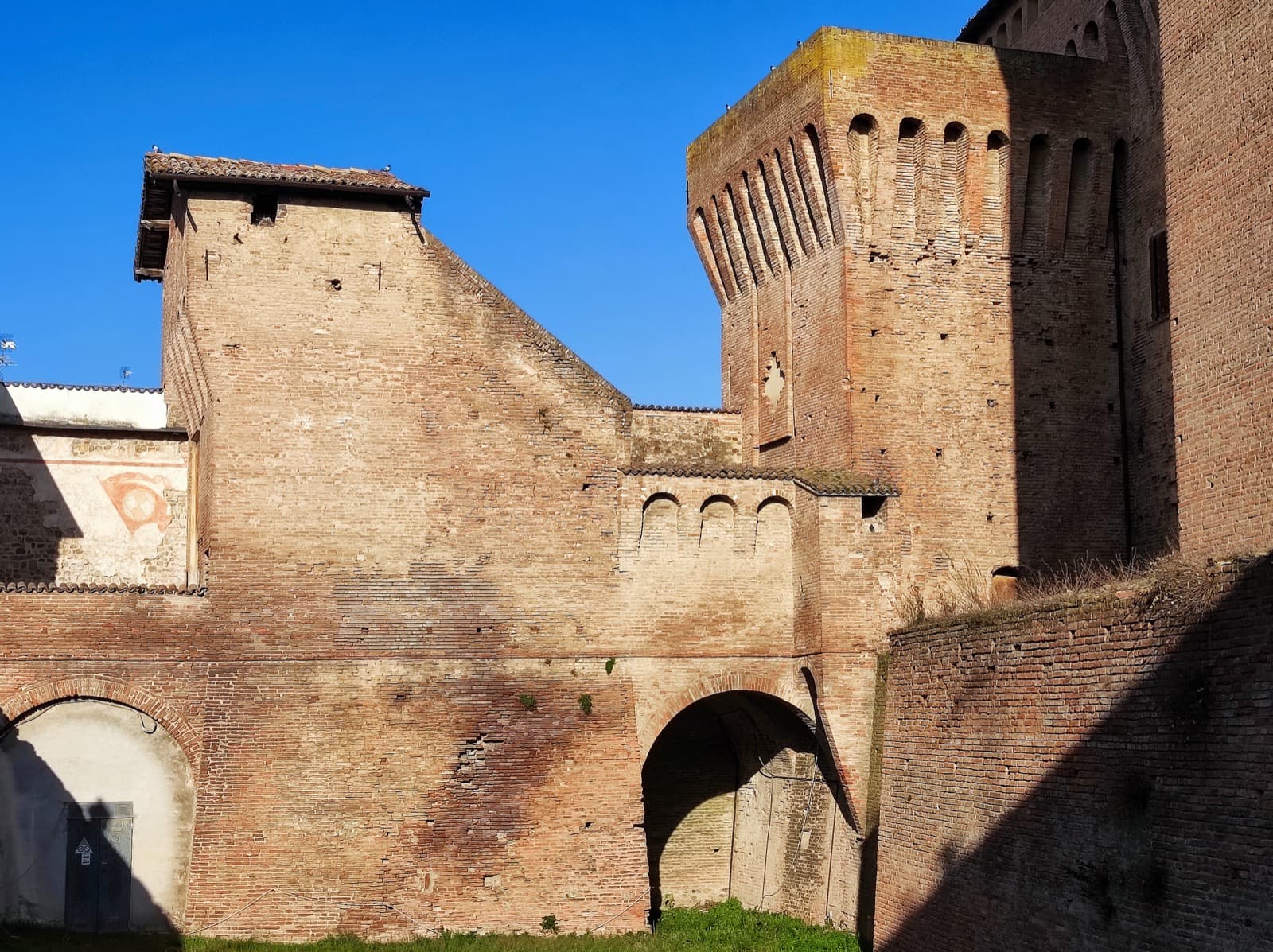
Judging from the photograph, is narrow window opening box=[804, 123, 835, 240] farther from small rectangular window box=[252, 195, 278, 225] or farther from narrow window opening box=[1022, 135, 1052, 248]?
small rectangular window box=[252, 195, 278, 225]

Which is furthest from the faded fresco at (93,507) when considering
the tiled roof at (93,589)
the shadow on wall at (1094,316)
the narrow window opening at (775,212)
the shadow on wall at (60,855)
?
the shadow on wall at (1094,316)

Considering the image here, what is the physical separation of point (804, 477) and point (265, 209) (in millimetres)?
7235

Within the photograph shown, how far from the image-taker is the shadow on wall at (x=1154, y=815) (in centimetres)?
1174

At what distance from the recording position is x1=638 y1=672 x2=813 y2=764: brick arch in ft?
62.0

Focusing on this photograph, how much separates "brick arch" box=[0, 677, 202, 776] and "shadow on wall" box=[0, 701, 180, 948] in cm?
14

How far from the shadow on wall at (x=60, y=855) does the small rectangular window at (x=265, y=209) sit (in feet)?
19.4

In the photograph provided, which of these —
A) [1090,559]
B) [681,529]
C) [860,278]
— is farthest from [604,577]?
[1090,559]

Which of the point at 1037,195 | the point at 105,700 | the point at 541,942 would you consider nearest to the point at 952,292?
the point at 1037,195

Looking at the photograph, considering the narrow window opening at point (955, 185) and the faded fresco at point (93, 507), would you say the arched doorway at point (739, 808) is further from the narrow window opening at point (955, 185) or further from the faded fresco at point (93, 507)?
the faded fresco at point (93, 507)

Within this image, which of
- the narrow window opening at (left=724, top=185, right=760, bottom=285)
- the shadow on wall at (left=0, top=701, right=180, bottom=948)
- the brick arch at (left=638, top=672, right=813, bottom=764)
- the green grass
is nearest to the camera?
the green grass

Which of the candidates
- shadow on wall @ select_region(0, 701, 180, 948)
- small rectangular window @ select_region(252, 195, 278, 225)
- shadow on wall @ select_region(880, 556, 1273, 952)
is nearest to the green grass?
shadow on wall @ select_region(0, 701, 180, 948)

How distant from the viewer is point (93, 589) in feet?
57.4

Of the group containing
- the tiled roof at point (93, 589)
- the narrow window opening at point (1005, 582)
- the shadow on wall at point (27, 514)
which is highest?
the shadow on wall at point (27, 514)

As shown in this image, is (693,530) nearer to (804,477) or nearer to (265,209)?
(804,477)
